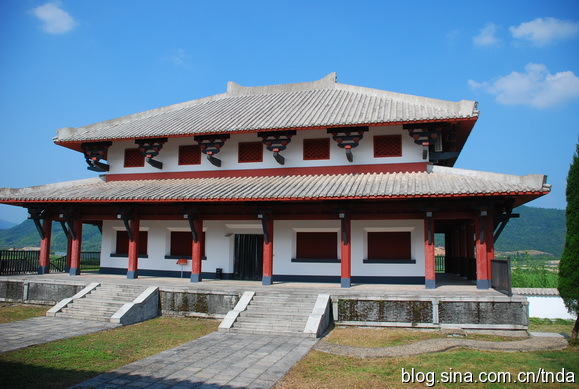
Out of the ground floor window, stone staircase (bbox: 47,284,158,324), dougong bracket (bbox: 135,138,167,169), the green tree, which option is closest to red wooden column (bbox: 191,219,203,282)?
stone staircase (bbox: 47,284,158,324)

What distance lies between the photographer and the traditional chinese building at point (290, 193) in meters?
14.3

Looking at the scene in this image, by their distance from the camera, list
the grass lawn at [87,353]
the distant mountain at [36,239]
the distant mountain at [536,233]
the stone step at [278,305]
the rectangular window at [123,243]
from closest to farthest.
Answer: the grass lawn at [87,353]
the stone step at [278,305]
the rectangular window at [123,243]
the distant mountain at [536,233]
the distant mountain at [36,239]

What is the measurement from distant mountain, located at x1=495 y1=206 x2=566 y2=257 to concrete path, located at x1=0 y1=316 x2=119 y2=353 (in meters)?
79.1

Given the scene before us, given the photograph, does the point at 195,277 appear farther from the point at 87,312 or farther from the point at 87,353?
the point at 87,353

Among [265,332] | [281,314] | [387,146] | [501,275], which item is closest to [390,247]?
[387,146]

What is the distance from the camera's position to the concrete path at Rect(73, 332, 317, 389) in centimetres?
741

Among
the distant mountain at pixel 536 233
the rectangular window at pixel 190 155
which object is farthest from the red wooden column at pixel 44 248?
the distant mountain at pixel 536 233

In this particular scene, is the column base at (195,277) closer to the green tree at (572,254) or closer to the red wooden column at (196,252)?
the red wooden column at (196,252)

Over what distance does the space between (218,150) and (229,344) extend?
9260 mm

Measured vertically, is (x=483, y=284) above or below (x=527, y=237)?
below

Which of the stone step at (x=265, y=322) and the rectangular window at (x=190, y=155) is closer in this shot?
the stone step at (x=265, y=322)

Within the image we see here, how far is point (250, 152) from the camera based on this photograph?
18000mm

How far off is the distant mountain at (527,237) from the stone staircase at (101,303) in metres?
68.0

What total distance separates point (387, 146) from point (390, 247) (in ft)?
12.6
